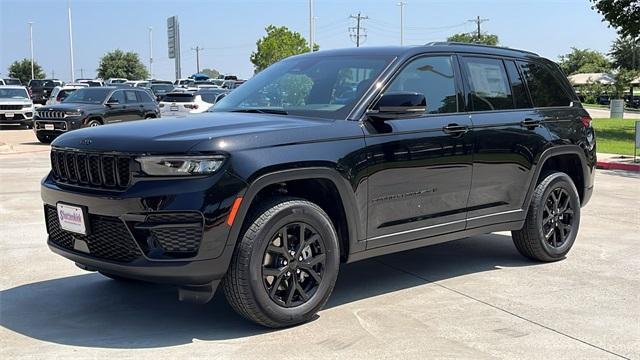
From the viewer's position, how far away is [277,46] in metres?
54.2

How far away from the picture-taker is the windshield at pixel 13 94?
2588 cm

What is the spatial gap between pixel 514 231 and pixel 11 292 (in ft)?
13.8

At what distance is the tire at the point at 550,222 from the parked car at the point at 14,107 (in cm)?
2362

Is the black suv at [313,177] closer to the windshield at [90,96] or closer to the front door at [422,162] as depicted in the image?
the front door at [422,162]

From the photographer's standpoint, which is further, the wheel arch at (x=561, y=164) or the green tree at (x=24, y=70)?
the green tree at (x=24, y=70)

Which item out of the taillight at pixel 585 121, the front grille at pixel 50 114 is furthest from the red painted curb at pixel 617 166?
the front grille at pixel 50 114

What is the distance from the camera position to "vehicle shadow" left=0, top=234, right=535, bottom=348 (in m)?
4.30

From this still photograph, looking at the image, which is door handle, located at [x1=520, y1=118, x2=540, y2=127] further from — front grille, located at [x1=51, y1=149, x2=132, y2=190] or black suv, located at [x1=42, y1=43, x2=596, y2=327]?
front grille, located at [x1=51, y1=149, x2=132, y2=190]

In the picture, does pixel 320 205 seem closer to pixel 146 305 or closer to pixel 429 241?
pixel 429 241

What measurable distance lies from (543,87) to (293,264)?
3.29 meters

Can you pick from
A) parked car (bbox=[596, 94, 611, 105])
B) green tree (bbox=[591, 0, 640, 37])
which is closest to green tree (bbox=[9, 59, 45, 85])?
Result: parked car (bbox=[596, 94, 611, 105])

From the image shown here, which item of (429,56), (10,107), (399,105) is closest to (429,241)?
(399,105)

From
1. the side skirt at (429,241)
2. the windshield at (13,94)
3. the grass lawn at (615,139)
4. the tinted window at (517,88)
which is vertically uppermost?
the windshield at (13,94)

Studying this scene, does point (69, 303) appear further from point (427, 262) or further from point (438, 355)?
point (427, 262)
